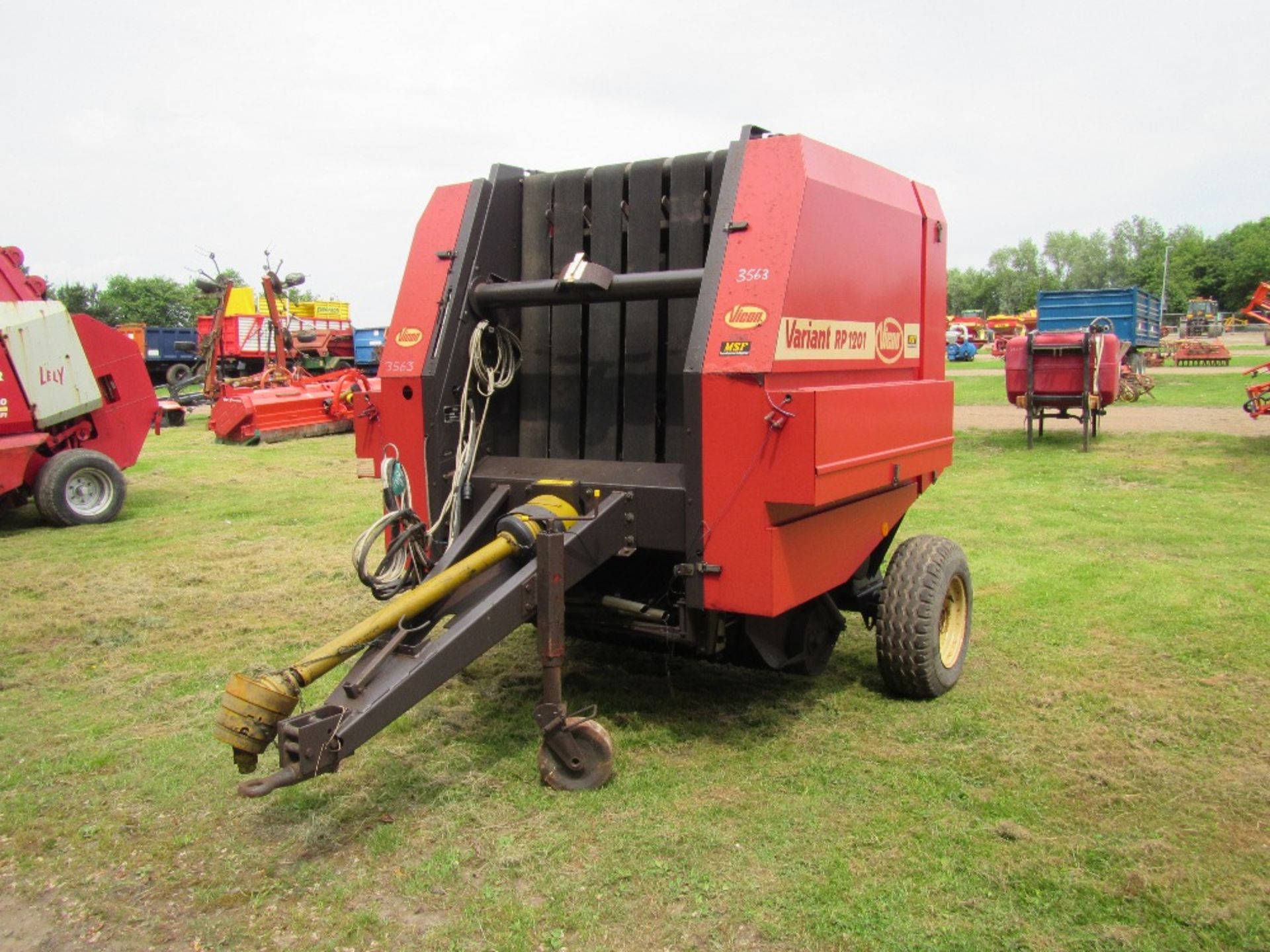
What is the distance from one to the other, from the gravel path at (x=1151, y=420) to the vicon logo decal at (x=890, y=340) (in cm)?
994

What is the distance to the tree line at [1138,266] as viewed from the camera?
71375 millimetres

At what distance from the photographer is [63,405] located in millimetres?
8680

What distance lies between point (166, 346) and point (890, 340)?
92.5ft

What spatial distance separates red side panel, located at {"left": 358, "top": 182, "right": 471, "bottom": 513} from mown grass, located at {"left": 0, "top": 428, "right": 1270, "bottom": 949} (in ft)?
3.64

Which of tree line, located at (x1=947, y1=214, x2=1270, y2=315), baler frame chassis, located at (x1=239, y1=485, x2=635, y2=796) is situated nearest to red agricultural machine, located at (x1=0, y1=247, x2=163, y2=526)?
baler frame chassis, located at (x1=239, y1=485, x2=635, y2=796)

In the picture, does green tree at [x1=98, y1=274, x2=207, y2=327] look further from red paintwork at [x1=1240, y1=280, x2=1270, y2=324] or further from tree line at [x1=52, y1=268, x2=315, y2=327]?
red paintwork at [x1=1240, y1=280, x2=1270, y2=324]

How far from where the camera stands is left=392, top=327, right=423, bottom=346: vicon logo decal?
431 centimetres

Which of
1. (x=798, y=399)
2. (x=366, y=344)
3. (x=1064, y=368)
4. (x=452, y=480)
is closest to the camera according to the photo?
(x=798, y=399)

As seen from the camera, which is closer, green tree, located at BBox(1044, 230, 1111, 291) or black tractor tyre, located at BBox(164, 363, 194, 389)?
black tractor tyre, located at BBox(164, 363, 194, 389)

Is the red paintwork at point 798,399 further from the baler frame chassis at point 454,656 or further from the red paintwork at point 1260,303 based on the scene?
the red paintwork at point 1260,303

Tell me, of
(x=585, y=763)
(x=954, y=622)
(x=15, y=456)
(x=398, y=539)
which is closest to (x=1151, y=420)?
(x=954, y=622)

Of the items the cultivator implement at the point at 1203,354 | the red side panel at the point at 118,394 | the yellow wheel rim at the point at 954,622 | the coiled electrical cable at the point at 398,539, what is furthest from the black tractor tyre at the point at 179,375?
the cultivator implement at the point at 1203,354

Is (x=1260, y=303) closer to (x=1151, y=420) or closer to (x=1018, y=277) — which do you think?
(x=1151, y=420)

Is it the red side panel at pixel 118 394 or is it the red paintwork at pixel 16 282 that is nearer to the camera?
the red paintwork at pixel 16 282
